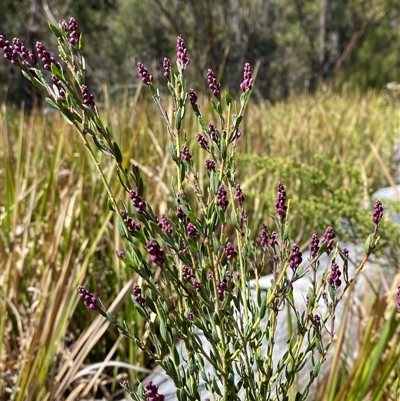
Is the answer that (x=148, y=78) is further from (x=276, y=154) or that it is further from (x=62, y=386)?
(x=276, y=154)

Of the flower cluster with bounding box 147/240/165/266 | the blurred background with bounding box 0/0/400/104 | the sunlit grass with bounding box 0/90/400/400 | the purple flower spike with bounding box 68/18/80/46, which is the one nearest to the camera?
the flower cluster with bounding box 147/240/165/266

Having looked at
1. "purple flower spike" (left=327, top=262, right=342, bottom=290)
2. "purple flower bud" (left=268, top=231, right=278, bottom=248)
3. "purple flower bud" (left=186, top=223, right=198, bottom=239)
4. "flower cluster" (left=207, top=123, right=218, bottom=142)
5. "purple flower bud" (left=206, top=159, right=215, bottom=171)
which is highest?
"flower cluster" (left=207, top=123, right=218, bottom=142)

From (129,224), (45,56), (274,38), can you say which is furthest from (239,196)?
(274,38)

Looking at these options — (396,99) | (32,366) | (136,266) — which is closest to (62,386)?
(32,366)

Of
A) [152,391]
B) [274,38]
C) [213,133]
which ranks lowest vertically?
[152,391]

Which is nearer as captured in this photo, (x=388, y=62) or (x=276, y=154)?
(x=276, y=154)

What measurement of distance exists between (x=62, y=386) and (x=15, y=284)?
0.42 m

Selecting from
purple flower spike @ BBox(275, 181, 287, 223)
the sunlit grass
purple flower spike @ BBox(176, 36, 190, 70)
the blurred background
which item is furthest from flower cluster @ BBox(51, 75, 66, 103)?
the blurred background

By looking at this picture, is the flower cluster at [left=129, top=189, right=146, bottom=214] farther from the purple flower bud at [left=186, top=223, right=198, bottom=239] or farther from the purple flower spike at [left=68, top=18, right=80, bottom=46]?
the purple flower spike at [left=68, top=18, right=80, bottom=46]

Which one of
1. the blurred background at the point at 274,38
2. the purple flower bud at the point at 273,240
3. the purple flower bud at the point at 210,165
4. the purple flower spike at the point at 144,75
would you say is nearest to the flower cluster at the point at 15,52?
the purple flower spike at the point at 144,75

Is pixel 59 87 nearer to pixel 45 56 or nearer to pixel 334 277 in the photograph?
pixel 45 56

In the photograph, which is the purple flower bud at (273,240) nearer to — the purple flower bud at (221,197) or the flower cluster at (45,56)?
the purple flower bud at (221,197)

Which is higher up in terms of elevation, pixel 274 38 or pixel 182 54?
pixel 274 38

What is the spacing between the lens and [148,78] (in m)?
0.57
